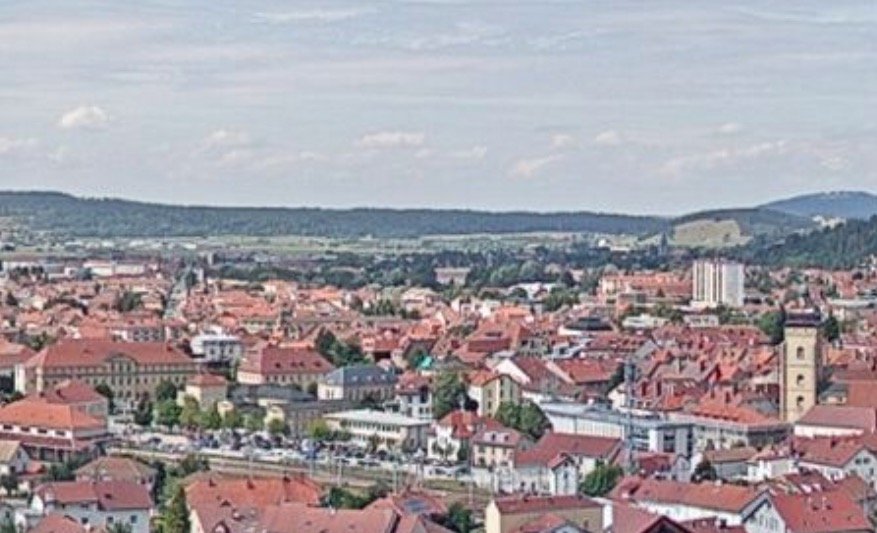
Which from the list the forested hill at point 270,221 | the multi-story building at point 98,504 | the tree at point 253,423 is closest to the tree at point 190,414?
the tree at point 253,423

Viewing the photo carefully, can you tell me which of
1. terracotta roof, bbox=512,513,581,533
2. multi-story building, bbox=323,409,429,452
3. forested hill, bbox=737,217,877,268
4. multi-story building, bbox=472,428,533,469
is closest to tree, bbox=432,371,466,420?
multi-story building, bbox=323,409,429,452

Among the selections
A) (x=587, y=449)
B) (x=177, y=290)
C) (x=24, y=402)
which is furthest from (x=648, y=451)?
(x=177, y=290)

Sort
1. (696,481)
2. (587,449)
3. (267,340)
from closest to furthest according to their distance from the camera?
(696,481) < (587,449) < (267,340)

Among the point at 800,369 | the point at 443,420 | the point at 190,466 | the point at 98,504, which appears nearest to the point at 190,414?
the point at 443,420

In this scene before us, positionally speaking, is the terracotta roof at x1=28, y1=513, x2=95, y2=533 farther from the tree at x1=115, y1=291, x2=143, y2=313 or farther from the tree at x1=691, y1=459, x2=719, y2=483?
the tree at x1=115, y1=291, x2=143, y2=313

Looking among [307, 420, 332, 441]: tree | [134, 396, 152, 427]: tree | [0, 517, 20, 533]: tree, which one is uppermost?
[0, 517, 20, 533]: tree

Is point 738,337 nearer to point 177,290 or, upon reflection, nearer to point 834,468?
point 834,468

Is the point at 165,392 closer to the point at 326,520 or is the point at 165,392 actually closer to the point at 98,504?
the point at 98,504
